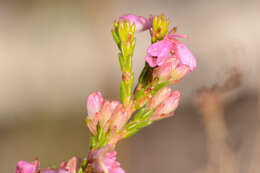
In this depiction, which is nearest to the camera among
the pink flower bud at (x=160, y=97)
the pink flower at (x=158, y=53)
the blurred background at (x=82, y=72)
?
the pink flower at (x=158, y=53)

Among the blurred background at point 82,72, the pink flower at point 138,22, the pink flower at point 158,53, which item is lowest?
the blurred background at point 82,72

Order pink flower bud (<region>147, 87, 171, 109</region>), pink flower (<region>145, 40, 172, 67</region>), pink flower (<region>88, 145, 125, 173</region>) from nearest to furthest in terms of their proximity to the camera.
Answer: pink flower (<region>88, 145, 125, 173</region>) < pink flower (<region>145, 40, 172, 67</region>) < pink flower bud (<region>147, 87, 171, 109</region>)

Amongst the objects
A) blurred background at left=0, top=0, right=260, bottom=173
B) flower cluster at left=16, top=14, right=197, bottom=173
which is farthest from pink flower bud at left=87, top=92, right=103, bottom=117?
blurred background at left=0, top=0, right=260, bottom=173

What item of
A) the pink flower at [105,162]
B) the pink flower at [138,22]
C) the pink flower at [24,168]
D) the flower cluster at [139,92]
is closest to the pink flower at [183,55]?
the flower cluster at [139,92]

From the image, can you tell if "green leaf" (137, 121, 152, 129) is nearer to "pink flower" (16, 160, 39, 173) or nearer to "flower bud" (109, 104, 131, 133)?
"flower bud" (109, 104, 131, 133)

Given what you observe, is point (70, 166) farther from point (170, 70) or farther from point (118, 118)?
point (170, 70)

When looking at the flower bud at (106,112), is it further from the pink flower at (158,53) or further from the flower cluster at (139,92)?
the pink flower at (158,53)

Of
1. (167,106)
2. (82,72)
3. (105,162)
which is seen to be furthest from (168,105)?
(82,72)

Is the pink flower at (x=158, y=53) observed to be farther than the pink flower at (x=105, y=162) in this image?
Yes

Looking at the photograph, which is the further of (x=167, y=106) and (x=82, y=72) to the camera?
(x=82, y=72)
